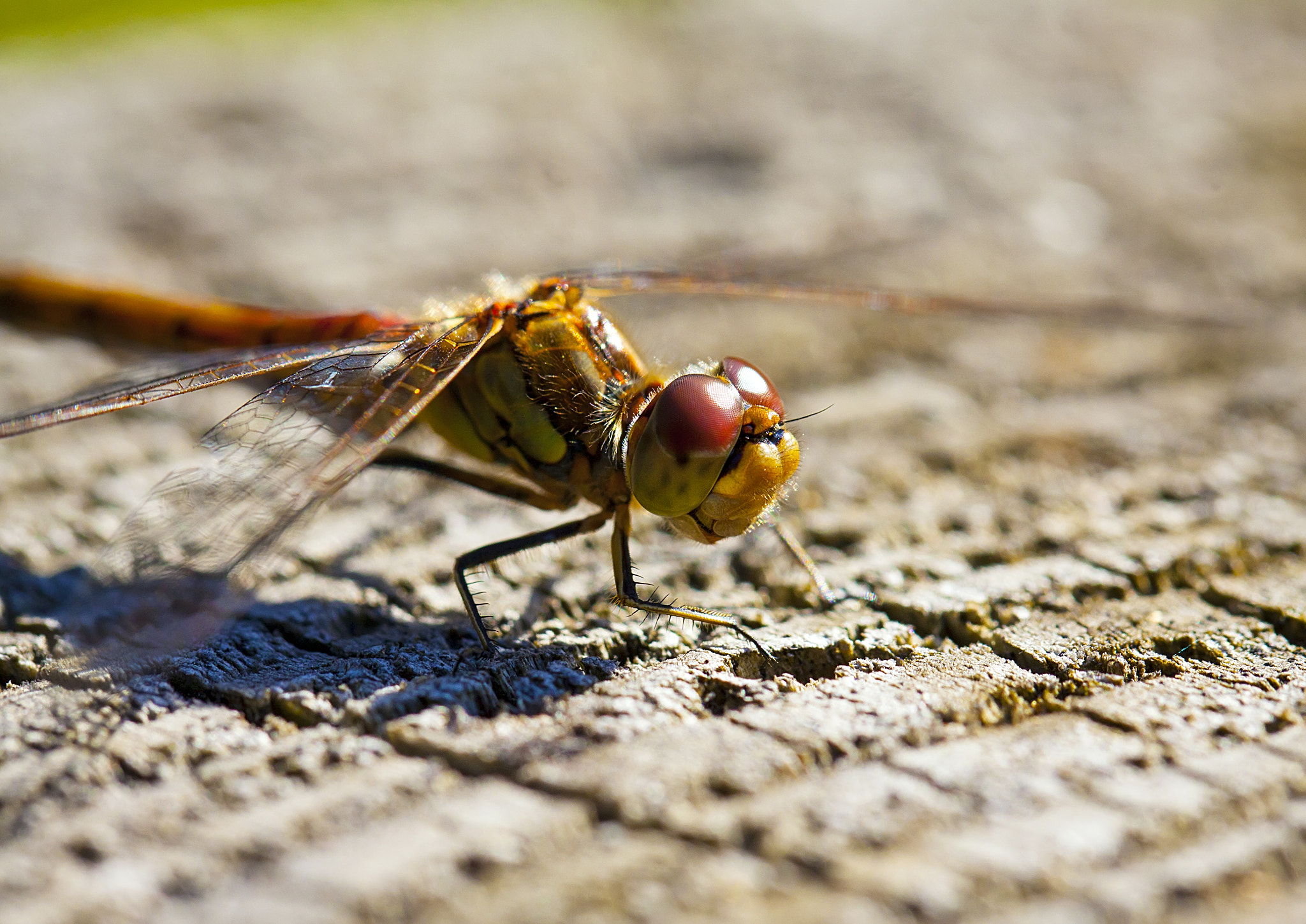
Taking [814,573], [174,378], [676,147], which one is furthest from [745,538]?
→ [676,147]

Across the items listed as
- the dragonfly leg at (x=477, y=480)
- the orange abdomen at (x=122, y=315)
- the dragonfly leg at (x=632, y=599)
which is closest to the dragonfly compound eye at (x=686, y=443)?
the dragonfly leg at (x=632, y=599)

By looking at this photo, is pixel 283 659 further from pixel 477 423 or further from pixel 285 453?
pixel 477 423

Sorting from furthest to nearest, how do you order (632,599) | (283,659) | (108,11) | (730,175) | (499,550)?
(108,11), (730,175), (499,550), (632,599), (283,659)

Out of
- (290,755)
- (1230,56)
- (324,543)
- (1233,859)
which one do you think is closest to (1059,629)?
(1233,859)

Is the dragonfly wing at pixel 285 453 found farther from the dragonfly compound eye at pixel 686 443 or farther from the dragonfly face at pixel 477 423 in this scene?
the dragonfly compound eye at pixel 686 443

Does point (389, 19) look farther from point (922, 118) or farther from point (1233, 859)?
point (1233, 859)

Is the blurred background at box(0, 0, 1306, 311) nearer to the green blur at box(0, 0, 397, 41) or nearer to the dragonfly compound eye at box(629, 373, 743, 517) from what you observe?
the green blur at box(0, 0, 397, 41)
